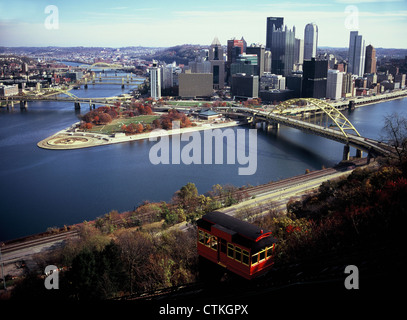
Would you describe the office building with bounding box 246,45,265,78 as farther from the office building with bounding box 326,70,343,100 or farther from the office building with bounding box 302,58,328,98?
the office building with bounding box 302,58,328,98

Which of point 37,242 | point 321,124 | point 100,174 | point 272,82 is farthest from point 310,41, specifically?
point 37,242

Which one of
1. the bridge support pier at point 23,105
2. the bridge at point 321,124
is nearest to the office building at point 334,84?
the bridge at point 321,124

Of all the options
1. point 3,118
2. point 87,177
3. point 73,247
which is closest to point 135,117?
point 3,118

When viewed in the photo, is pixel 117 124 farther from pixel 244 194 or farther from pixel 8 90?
pixel 8 90

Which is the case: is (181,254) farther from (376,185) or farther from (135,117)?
(135,117)
